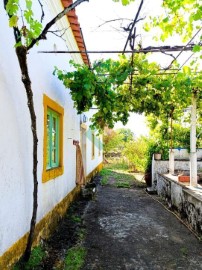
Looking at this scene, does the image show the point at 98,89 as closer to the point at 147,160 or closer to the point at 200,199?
the point at 200,199

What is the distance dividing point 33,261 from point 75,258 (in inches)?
30.6

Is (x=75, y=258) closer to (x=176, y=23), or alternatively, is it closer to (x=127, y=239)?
(x=127, y=239)

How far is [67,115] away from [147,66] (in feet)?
7.95

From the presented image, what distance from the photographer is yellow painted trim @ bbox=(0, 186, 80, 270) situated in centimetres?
374

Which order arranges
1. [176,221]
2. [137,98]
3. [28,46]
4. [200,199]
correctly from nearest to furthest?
[28,46] < [200,199] < [176,221] < [137,98]

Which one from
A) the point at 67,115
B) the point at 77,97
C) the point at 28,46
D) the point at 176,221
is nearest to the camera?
the point at 28,46

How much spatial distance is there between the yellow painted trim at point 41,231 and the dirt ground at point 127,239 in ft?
0.65

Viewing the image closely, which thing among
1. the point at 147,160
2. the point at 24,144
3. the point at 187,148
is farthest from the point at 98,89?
the point at 187,148

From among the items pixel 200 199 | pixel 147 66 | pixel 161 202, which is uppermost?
Result: pixel 147 66

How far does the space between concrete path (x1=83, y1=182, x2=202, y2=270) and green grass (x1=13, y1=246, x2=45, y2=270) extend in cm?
68

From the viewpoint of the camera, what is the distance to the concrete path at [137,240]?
4.76 metres

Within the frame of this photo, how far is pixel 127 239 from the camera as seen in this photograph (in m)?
6.00

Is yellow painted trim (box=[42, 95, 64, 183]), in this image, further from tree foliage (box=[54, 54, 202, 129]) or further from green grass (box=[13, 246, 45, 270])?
green grass (box=[13, 246, 45, 270])

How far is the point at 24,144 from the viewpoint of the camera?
444cm
